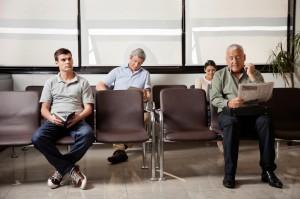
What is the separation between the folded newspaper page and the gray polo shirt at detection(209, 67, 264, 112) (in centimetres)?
22

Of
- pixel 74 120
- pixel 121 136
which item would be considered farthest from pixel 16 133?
pixel 121 136

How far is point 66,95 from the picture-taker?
3742 millimetres

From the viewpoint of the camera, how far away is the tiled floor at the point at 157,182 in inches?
131

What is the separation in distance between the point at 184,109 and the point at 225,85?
48 cm

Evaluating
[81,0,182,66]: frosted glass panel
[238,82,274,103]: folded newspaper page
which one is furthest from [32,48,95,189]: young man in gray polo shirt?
[81,0,182,66]: frosted glass panel

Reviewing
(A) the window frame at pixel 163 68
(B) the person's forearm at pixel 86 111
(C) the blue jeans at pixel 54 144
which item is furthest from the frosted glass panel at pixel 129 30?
(C) the blue jeans at pixel 54 144

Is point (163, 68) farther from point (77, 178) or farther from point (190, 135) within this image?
point (77, 178)

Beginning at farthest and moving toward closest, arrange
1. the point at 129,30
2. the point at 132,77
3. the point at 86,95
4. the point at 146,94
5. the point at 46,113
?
the point at 129,30
the point at 132,77
the point at 146,94
the point at 86,95
the point at 46,113

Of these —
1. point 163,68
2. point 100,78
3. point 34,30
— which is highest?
point 34,30

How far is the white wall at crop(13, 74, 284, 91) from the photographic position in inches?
216

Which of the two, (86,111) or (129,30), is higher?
(129,30)

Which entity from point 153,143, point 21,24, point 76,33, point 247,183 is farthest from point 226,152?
point 21,24

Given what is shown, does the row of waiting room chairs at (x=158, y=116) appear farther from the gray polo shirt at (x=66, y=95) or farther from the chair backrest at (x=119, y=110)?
the gray polo shirt at (x=66, y=95)

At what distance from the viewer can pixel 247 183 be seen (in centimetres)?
363
